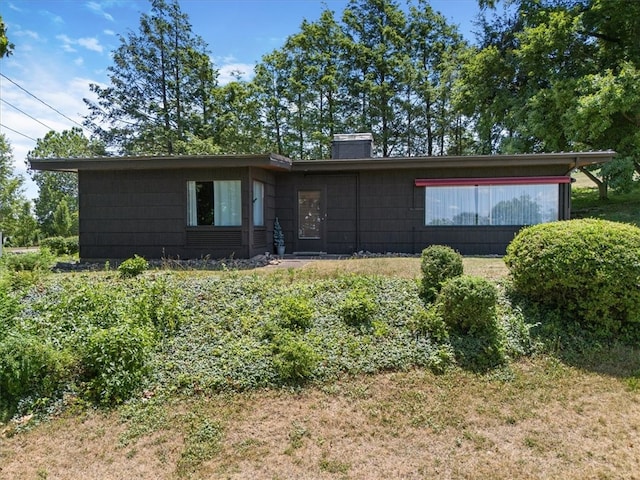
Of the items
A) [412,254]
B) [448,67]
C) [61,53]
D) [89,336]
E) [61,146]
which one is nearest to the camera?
[89,336]

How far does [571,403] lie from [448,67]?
64.8 ft

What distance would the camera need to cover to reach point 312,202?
10.7 metres

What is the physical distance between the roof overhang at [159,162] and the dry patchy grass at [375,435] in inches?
225

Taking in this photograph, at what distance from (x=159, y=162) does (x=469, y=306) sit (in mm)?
7031

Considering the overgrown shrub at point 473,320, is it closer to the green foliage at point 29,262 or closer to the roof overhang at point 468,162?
the roof overhang at point 468,162

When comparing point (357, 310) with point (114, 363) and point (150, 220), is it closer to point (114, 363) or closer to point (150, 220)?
point (114, 363)

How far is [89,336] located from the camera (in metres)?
4.20

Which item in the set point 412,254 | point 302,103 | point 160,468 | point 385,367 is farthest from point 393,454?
point 302,103

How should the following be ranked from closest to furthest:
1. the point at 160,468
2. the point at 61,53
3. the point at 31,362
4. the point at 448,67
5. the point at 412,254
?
the point at 160,468
the point at 31,362
the point at 412,254
the point at 61,53
the point at 448,67

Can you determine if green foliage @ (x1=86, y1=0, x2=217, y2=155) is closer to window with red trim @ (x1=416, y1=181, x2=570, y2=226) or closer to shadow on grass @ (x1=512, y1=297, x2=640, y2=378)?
window with red trim @ (x1=416, y1=181, x2=570, y2=226)

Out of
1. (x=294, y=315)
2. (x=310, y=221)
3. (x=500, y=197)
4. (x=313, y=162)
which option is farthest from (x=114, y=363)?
(x=500, y=197)

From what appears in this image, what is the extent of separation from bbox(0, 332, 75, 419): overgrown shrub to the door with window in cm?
708

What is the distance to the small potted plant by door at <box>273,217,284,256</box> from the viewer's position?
1048 cm

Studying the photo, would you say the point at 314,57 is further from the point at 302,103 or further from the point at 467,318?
the point at 467,318
